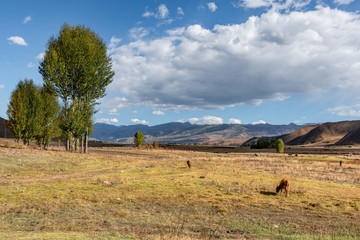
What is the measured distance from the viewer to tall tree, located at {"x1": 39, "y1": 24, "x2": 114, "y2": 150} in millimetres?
47125

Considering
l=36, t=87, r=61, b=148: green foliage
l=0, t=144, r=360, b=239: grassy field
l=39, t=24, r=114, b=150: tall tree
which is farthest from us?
l=36, t=87, r=61, b=148: green foliage

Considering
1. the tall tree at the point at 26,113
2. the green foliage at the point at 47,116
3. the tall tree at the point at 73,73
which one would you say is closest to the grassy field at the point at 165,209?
the tall tree at the point at 73,73

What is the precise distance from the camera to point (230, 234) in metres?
12.8

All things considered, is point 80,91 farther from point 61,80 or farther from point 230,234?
point 230,234

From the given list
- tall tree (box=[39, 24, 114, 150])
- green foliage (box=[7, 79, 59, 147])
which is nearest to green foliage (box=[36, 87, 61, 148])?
green foliage (box=[7, 79, 59, 147])

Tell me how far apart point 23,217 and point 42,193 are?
559 centimetres

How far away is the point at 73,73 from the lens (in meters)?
47.9

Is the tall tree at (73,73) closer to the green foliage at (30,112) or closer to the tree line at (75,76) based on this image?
the tree line at (75,76)

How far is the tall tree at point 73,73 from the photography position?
47125 millimetres

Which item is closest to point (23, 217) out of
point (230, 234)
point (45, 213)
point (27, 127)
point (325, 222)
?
point (45, 213)

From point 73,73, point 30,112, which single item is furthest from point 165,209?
point 30,112

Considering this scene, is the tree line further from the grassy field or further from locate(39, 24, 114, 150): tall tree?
the grassy field

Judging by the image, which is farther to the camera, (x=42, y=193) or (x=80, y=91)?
(x=80, y=91)

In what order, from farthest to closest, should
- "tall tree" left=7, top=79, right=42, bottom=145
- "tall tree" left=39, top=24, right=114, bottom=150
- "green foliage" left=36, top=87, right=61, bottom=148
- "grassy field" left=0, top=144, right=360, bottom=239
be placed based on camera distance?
"green foliage" left=36, top=87, right=61, bottom=148 < "tall tree" left=7, top=79, right=42, bottom=145 < "tall tree" left=39, top=24, right=114, bottom=150 < "grassy field" left=0, top=144, right=360, bottom=239
